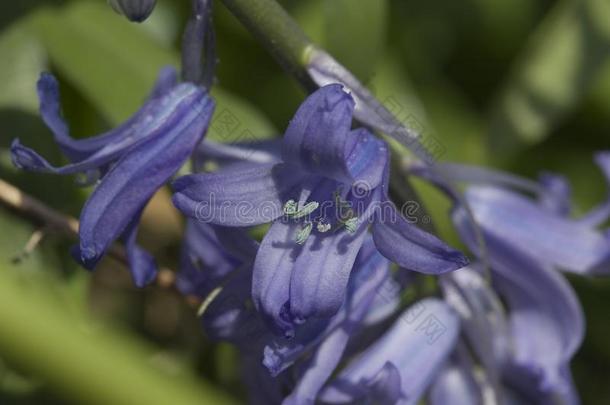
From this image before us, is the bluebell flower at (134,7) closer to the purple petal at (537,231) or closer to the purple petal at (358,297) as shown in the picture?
the purple petal at (358,297)

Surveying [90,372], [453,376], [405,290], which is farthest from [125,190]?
[90,372]

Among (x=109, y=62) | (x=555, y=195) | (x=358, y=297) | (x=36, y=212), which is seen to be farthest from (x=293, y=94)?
(x=358, y=297)

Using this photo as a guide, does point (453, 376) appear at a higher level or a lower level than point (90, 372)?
lower

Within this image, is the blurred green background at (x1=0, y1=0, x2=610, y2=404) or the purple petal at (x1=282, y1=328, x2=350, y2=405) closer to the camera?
the purple petal at (x1=282, y1=328, x2=350, y2=405)

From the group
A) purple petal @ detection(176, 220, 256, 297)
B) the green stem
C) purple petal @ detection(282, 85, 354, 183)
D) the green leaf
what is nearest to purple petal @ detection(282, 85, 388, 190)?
purple petal @ detection(282, 85, 354, 183)

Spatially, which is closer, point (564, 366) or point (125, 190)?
point (125, 190)

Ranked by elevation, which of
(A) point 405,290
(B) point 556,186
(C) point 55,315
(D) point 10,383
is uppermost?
(C) point 55,315

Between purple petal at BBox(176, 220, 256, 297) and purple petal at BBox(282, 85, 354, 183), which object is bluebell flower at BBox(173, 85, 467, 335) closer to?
purple petal at BBox(282, 85, 354, 183)

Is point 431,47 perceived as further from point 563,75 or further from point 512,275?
point 512,275
